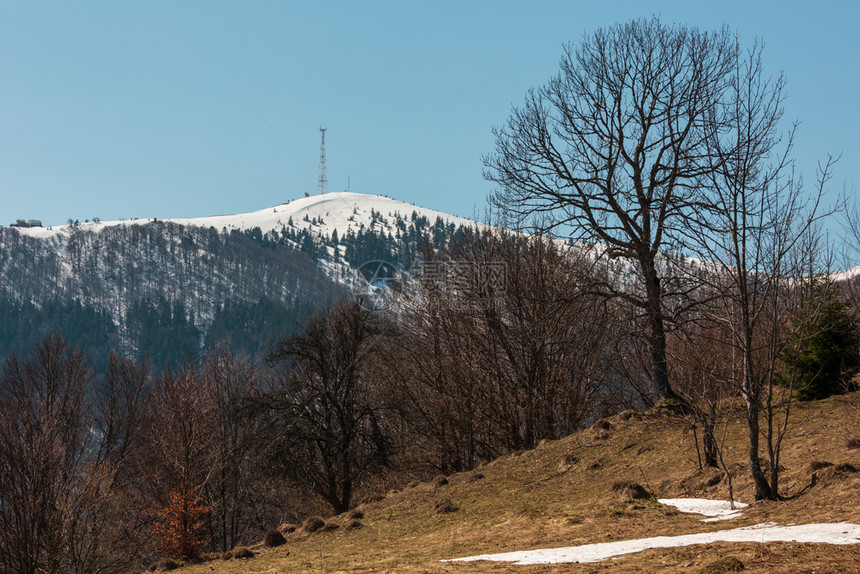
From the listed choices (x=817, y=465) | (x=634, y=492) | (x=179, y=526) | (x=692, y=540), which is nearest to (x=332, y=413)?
(x=179, y=526)

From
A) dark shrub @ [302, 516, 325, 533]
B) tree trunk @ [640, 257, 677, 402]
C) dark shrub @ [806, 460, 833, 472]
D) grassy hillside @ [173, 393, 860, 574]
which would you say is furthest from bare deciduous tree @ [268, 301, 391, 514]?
dark shrub @ [806, 460, 833, 472]

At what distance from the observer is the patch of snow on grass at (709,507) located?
8404 mm

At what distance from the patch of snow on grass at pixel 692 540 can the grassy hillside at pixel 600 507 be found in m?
0.26

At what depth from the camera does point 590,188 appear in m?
16.6

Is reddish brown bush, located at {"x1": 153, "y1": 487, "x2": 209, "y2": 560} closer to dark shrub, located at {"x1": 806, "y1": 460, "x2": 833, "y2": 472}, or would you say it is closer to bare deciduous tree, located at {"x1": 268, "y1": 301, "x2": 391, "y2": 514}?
bare deciduous tree, located at {"x1": 268, "y1": 301, "x2": 391, "y2": 514}

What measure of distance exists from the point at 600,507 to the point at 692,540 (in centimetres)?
299

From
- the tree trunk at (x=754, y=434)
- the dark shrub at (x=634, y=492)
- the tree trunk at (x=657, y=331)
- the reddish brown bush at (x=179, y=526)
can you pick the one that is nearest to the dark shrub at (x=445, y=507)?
the dark shrub at (x=634, y=492)

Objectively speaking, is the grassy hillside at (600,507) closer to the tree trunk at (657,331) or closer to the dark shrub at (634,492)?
the dark shrub at (634,492)

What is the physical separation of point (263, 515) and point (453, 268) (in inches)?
837

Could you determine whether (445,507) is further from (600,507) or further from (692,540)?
(692,540)

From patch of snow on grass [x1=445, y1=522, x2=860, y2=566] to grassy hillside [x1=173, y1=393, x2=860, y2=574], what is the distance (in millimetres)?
261

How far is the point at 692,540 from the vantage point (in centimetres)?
714

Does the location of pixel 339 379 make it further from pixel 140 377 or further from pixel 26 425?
pixel 140 377

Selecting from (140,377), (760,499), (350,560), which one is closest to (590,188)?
(760,499)
